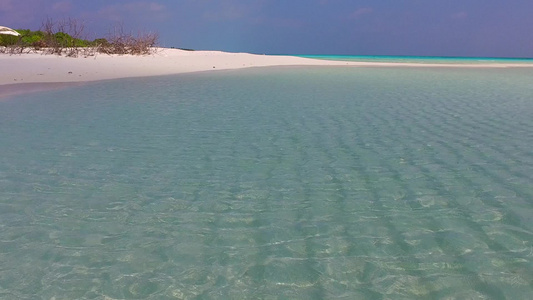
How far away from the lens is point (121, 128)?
383 inches

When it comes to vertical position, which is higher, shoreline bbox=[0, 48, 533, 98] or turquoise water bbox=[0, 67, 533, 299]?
shoreline bbox=[0, 48, 533, 98]

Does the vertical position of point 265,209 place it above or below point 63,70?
below

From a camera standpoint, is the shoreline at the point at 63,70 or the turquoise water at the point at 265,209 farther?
the shoreline at the point at 63,70

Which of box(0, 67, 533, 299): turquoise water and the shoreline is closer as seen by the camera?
box(0, 67, 533, 299): turquoise water

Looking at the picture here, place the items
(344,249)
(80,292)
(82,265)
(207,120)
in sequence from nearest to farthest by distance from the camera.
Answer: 1. (80,292)
2. (82,265)
3. (344,249)
4. (207,120)

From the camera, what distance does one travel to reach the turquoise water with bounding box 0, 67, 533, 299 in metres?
3.57

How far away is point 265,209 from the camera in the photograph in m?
5.05

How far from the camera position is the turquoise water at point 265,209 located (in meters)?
3.57

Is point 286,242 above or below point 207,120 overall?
below

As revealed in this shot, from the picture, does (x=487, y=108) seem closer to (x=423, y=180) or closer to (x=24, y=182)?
(x=423, y=180)

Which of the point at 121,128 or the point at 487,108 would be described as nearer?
the point at 121,128

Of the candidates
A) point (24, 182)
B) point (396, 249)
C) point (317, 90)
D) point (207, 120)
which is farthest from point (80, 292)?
point (317, 90)

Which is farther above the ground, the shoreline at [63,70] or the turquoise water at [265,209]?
the shoreline at [63,70]

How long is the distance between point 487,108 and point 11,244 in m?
13.1
